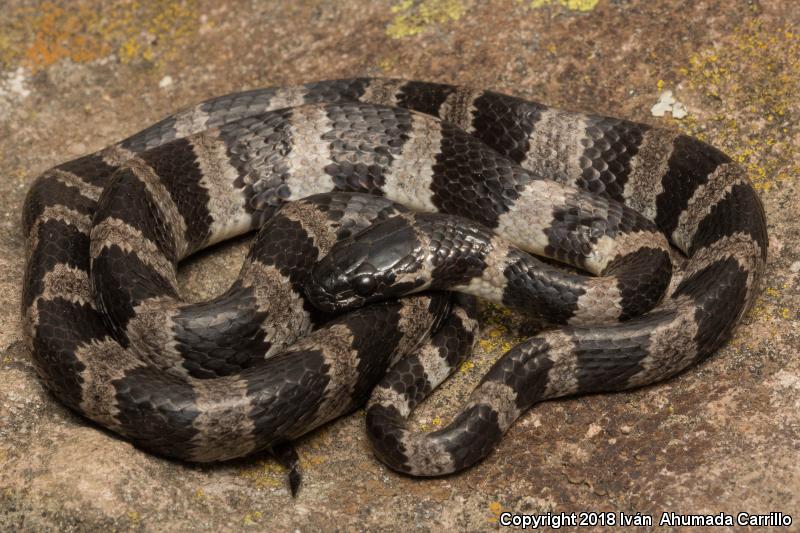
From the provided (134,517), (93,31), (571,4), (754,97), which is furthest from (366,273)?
(93,31)

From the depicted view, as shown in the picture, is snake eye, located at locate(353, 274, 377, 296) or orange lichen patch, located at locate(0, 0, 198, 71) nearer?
snake eye, located at locate(353, 274, 377, 296)

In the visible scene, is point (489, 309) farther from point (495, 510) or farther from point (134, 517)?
point (134, 517)

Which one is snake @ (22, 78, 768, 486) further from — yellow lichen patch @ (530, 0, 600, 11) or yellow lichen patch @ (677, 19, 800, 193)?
yellow lichen patch @ (530, 0, 600, 11)

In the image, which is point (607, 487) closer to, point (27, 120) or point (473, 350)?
point (473, 350)

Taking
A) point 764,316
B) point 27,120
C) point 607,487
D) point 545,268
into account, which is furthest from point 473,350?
point 27,120

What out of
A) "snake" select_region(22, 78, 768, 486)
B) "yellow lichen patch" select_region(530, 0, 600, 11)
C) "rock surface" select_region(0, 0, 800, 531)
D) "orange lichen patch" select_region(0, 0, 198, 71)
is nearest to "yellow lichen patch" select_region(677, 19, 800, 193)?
"rock surface" select_region(0, 0, 800, 531)

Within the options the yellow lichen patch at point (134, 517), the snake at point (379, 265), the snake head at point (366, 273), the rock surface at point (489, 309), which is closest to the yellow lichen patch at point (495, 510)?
the rock surface at point (489, 309)
